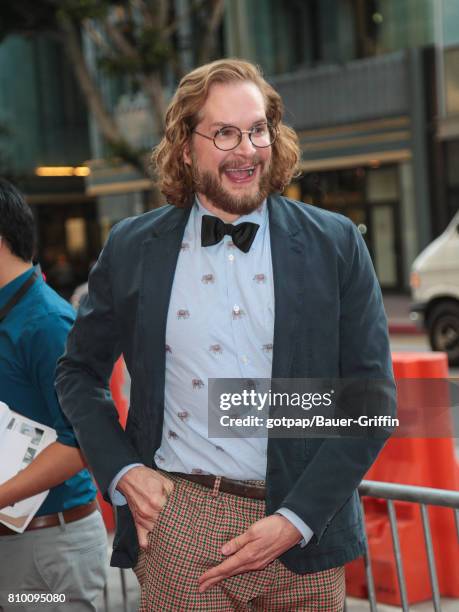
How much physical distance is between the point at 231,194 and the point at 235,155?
10cm

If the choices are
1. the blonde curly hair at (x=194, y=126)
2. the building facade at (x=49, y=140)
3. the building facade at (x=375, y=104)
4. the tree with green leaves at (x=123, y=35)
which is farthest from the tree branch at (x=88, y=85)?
the building facade at (x=49, y=140)

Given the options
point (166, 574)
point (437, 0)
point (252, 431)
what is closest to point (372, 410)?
point (252, 431)

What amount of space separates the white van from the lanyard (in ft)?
34.6

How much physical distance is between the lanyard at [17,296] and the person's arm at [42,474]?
16.0 inches

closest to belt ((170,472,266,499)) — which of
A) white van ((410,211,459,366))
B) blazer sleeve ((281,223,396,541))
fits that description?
blazer sleeve ((281,223,396,541))

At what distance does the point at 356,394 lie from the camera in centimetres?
236

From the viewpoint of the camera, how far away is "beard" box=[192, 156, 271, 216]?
2438 millimetres

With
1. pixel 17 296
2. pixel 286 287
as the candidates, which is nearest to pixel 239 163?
pixel 286 287

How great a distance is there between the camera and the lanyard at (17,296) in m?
2.90

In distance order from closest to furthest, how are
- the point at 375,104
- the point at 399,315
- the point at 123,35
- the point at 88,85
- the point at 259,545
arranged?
the point at 259,545 → the point at 123,35 → the point at 399,315 → the point at 88,85 → the point at 375,104

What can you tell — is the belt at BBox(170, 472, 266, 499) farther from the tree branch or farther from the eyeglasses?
the tree branch

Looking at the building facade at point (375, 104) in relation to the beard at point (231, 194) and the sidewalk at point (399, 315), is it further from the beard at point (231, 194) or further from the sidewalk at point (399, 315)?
the beard at point (231, 194)

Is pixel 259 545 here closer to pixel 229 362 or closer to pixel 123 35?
pixel 229 362

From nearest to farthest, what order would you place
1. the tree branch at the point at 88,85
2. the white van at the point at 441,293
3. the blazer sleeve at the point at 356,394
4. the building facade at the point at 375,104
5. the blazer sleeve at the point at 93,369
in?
the blazer sleeve at the point at 356,394, the blazer sleeve at the point at 93,369, the white van at the point at 441,293, the tree branch at the point at 88,85, the building facade at the point at 375,104
